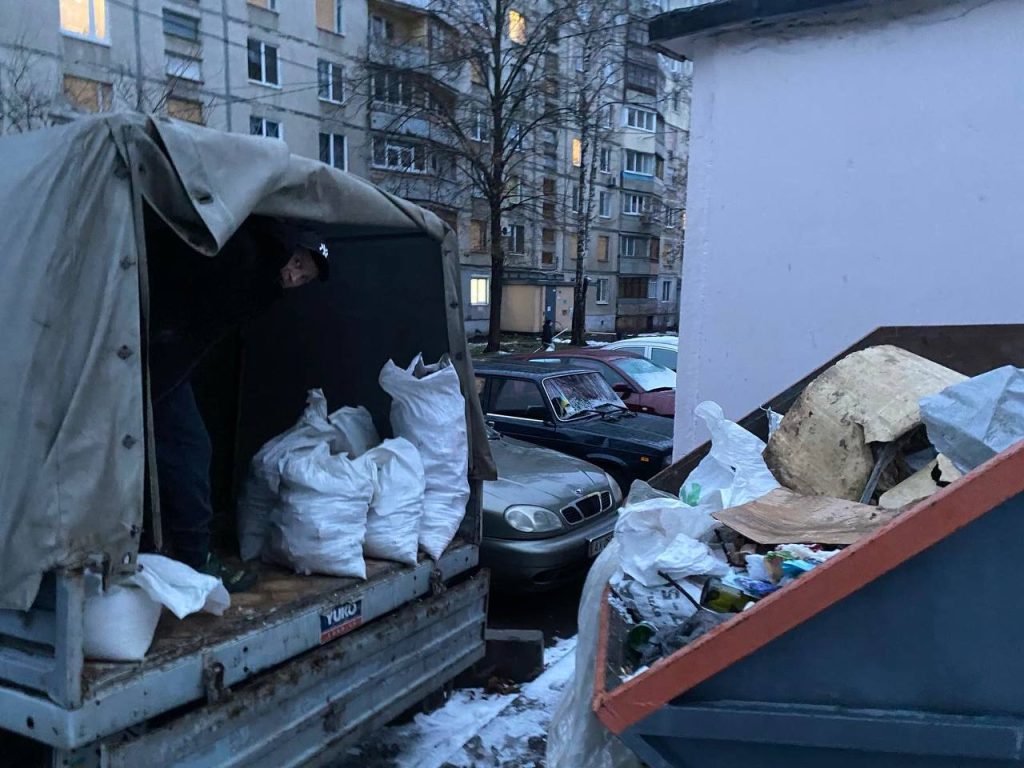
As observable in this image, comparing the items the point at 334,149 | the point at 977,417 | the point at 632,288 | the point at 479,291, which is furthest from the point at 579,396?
the point at 632,288

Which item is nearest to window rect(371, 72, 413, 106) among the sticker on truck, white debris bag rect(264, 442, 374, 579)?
white debris bag rect(264, 442, 374, 579)

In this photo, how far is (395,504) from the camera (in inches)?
139

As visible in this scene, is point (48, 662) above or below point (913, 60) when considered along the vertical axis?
below

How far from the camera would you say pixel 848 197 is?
573cm

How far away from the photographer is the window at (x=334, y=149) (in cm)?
3002

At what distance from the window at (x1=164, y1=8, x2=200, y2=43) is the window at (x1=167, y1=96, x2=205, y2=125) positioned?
2.06 m

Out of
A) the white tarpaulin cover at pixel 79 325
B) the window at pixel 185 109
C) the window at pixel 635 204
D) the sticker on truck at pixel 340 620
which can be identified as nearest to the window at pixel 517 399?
the sticker on truck at pixel 340 620

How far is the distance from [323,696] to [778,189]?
479cm

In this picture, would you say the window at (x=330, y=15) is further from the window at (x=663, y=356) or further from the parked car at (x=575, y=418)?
the parked car at (x=575, y=418)

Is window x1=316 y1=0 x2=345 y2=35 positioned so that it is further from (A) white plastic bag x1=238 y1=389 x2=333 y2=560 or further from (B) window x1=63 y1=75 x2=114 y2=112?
(A) white plastic bag x1=238 y1=389 x2=333 y2=560

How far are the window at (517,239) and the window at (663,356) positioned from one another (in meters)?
24.5

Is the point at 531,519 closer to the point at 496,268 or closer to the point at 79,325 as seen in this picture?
the point at 79,325

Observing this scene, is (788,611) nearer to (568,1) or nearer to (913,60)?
(913,60)

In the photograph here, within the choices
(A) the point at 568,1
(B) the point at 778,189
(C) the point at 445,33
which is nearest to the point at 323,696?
(B) the point at 778,189
